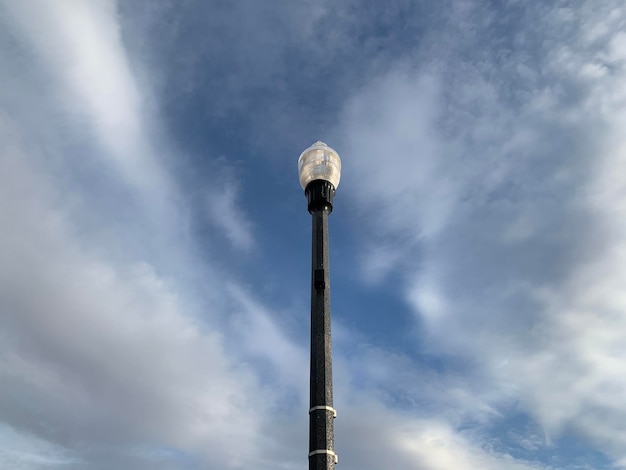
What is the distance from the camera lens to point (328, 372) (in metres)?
16.9

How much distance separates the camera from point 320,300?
18016 mm

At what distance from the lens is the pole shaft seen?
15.8 metres

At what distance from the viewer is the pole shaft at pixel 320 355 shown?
15844 millimetres

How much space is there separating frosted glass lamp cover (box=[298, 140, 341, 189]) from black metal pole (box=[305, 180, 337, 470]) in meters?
0.25

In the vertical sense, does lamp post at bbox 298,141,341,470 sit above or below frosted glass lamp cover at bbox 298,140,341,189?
below

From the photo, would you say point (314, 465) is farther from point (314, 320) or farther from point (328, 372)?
point (314, 320)

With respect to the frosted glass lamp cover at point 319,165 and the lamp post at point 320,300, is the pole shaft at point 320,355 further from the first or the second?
the frosted glass lamp cover at point 319,165

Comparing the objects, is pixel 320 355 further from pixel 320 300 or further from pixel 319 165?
pixel 319 165

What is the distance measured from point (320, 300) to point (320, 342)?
135 centimetres

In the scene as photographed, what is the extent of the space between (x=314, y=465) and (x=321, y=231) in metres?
7.15

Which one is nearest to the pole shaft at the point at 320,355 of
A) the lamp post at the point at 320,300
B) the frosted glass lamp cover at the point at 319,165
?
the lamp post at the point at 320,300

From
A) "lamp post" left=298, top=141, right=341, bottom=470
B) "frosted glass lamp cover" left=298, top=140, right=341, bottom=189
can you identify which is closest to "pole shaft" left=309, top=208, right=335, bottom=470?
"lamp post" left=298, top=141, right=341, bottom=470

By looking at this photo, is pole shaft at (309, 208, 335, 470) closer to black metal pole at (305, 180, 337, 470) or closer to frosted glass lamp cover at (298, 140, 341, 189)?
black metal pole at (305, 180, 337, 470)

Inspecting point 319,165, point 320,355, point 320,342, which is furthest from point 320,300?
point 319,165
